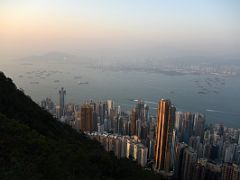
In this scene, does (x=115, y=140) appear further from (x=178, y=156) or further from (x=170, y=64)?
(x=170, y=64)

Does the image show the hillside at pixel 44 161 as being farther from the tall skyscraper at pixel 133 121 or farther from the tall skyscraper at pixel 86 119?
the tall skyscraper at pixel 133 121

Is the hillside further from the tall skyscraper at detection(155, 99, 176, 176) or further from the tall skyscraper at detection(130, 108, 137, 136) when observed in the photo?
the tall skyscraper at detection(130, 108, 137, 136)

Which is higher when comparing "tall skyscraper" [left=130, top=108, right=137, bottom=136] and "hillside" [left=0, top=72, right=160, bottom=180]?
"hillside" [left=0, top=72, right=160, bottom=180]

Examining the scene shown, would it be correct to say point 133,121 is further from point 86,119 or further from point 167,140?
point 167,140

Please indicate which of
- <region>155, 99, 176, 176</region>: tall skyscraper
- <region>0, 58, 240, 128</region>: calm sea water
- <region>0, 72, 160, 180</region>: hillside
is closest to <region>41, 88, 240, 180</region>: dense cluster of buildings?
<region>155, 99, 176, 176</region>: tall skyscraper

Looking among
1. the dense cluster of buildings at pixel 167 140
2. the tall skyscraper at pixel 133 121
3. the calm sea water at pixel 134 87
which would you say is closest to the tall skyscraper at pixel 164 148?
the dense cluster of buildings at pixel 167 140

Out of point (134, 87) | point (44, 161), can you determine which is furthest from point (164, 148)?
point (134, 87)
